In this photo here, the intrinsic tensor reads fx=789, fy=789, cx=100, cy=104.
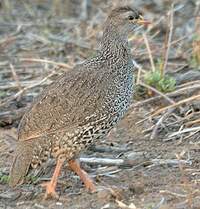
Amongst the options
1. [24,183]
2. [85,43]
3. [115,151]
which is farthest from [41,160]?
[85,43]

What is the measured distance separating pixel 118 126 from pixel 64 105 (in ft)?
5.73

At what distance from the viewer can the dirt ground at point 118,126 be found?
6195 mm

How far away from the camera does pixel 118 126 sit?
26.6ft

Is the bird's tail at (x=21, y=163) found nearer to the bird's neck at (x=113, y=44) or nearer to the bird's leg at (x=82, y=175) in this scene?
the bird's leg at (x=82, y=175)

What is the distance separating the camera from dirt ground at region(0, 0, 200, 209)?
620cm

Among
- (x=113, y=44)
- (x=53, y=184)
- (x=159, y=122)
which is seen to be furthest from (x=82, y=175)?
(x=159, y=122)

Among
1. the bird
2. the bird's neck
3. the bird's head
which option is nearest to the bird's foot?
the bird

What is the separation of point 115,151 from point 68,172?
21.9 inches

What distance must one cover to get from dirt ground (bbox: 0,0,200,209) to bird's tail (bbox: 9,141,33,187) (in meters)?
0.13

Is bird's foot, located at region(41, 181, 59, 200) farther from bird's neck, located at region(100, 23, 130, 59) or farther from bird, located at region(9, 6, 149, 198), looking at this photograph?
bird's neck, located at region(100, 23, 130, 59)

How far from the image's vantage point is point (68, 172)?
23.2ft

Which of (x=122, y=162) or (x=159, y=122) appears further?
(x=159, y=122)

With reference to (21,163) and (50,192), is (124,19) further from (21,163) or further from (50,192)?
(50,192)

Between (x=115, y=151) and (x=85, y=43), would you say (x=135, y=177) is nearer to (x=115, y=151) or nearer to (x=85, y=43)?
(x=115, y=151)
